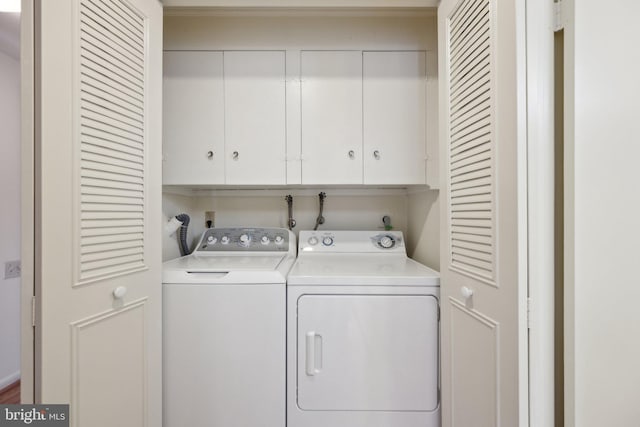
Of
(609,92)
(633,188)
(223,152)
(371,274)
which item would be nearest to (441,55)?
(609,92)

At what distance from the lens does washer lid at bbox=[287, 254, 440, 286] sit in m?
1.26

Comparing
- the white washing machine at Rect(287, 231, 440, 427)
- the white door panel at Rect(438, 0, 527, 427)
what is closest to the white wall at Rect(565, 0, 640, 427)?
the white door panel at Rect(438, 0, 527, 427)

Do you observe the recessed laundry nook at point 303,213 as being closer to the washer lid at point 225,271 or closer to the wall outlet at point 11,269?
the washer lid at point 225,271

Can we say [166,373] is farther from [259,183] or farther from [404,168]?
[404,168]

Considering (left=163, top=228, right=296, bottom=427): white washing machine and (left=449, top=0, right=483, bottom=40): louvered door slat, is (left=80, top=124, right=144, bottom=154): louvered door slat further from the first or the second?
(left=449, top=0, right=483, bottom=40): louvered door slat

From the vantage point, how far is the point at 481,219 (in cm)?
92

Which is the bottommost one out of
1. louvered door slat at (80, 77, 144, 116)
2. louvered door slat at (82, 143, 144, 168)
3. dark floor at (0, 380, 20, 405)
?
dark floor at (0, 380, 20, 405)

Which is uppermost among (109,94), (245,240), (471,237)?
(109,94)

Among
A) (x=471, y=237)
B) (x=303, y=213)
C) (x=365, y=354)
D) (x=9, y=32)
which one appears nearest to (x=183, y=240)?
(x=303, y=213)

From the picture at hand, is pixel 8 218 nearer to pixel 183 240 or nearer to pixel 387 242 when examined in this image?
pixel 183 240

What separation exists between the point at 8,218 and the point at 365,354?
9.19ft

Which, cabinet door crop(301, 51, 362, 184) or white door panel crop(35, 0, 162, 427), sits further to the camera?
cabinet door crop(301, 51, 362, 184)

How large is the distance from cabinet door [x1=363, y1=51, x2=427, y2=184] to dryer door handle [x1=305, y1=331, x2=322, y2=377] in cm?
95

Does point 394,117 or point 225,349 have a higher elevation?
point 394,117
